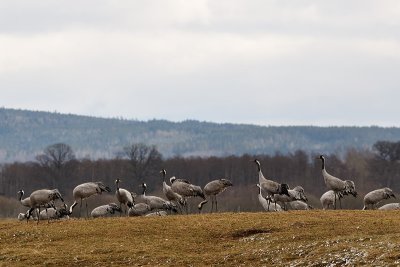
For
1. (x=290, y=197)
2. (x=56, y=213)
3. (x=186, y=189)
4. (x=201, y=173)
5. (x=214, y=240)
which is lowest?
(x=214, y=240)

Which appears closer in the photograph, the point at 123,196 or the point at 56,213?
the point at 123,196

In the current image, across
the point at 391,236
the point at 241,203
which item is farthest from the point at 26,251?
the point at 241,203

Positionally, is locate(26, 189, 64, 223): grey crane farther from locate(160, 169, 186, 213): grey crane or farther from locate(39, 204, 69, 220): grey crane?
locate(160, 169, 186, 213): grey crane

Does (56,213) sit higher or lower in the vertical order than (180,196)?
lower

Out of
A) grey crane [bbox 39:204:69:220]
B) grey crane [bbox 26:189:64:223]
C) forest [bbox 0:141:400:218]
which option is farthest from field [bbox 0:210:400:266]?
forest [bbox 0:141:400:218]

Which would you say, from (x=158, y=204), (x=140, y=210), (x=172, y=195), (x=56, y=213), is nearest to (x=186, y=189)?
(x=172, y=195)

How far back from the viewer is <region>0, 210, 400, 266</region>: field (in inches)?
1395

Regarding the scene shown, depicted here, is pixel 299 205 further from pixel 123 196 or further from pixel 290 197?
pixel 123 196

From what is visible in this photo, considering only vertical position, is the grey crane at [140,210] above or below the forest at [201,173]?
below

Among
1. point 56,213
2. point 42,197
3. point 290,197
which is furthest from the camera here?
point 56,213

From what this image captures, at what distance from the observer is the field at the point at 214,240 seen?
35.4 m

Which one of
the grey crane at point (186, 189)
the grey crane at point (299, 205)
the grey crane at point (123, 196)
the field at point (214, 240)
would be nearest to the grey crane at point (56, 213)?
the grey crane at point (123, 196)

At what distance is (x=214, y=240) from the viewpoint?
39.9 metres

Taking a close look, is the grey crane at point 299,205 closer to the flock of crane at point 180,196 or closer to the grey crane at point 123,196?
the flock of crane at point 180,196
